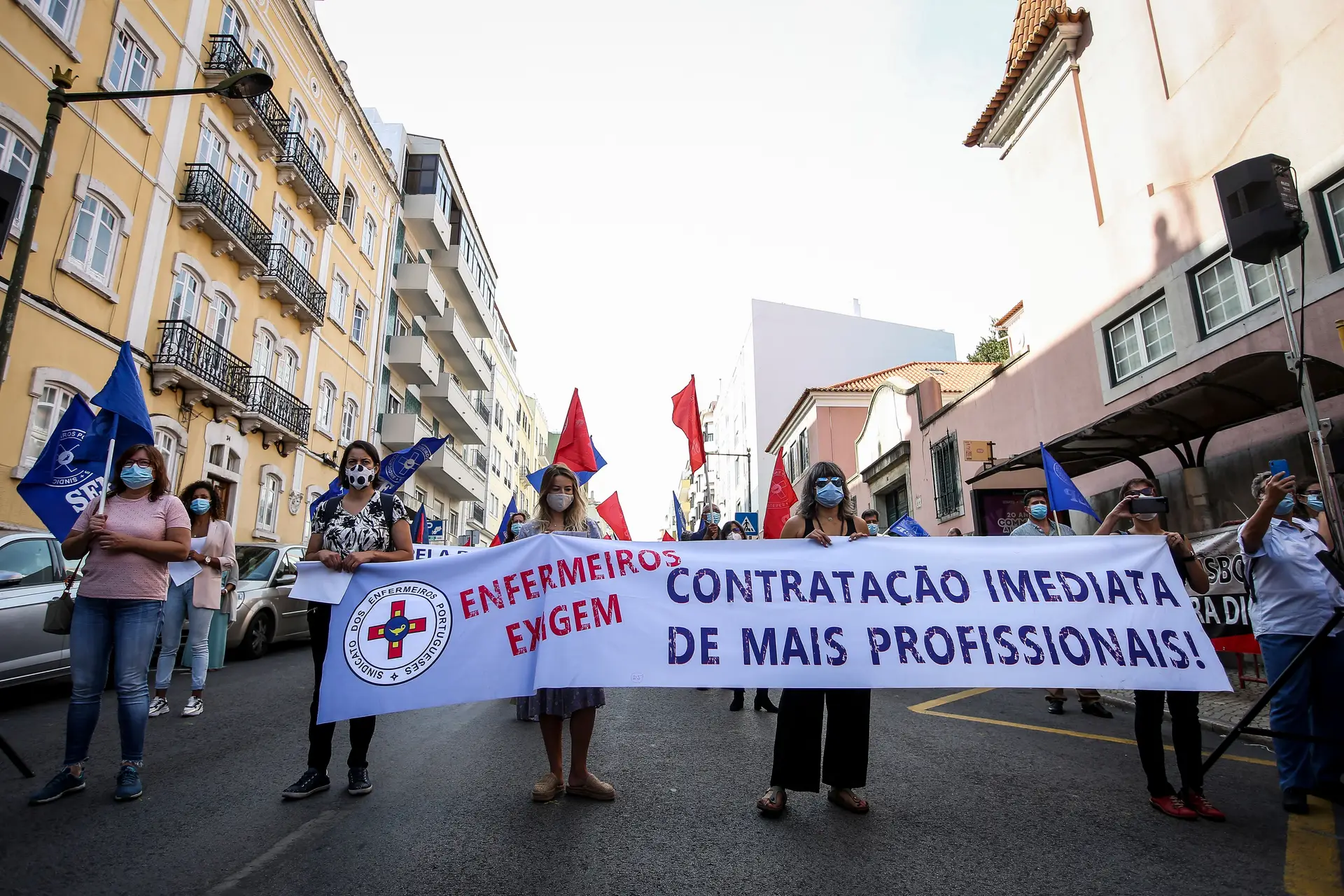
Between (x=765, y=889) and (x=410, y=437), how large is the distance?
26.9 metres

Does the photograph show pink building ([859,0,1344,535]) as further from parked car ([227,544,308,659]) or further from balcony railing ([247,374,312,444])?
balcony railing ([247,374,312,444])

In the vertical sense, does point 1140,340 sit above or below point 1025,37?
below

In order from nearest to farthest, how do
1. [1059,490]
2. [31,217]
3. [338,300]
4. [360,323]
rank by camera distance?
[1059,490]
[31,217]
[338,300]
[360,323]

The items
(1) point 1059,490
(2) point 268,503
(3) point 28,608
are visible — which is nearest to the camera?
(3) point 28,608

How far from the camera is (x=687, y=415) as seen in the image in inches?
523

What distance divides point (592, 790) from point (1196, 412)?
9.16 meters

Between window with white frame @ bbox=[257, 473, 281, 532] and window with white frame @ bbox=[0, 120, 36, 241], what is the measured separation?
355 inches

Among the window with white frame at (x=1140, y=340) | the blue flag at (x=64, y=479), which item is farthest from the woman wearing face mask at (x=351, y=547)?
the window with white frame at (x=1140, y=340)

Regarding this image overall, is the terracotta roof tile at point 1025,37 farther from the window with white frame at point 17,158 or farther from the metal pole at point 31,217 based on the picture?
the window with white frame at point 17,158

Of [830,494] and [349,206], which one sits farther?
[349,206]

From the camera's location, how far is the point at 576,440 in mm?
10797

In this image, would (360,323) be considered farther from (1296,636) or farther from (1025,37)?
(1296,636)

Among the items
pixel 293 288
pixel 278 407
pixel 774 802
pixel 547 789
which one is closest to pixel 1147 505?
pixel 774 802

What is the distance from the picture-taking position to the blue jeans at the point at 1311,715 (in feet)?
13.3
